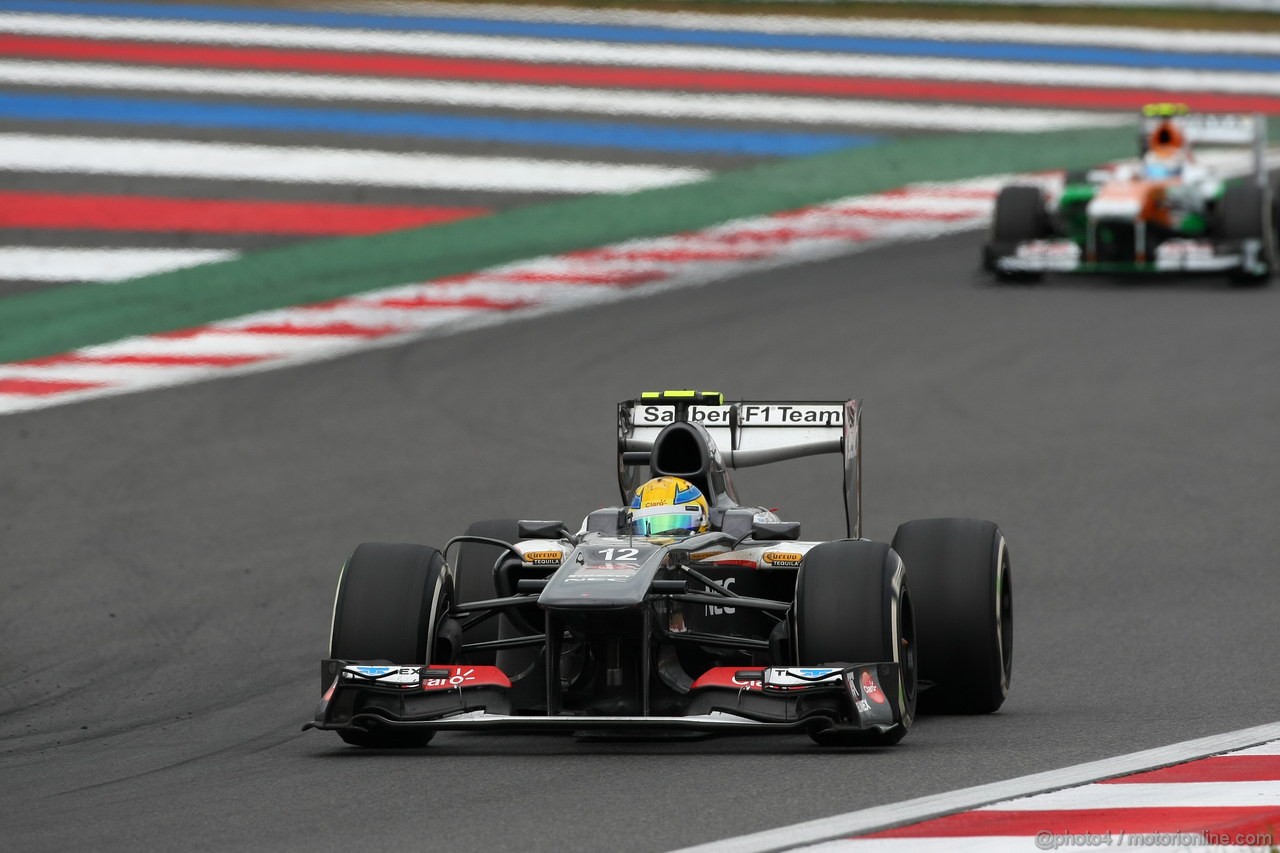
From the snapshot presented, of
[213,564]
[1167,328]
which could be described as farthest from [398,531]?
[1167,328]

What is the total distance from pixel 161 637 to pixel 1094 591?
5.00 meters

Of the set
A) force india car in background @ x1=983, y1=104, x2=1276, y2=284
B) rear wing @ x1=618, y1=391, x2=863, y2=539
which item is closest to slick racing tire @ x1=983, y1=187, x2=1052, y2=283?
force india car in background @ x1=983, y1=104, x2=1276, y2=284

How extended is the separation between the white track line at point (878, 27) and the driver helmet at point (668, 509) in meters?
22.8

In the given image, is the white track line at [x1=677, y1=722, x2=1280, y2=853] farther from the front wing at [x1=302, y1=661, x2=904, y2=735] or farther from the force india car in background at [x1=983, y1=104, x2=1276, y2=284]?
the force india car in background at [x1=983, y1=104, x2=1276, y2=284]

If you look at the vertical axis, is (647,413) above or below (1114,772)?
above

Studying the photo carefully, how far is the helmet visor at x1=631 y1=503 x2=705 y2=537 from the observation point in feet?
29.4

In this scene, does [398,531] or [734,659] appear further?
[398,531]

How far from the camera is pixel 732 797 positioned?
708 cm

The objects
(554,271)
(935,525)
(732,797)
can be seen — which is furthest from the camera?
(554,271)

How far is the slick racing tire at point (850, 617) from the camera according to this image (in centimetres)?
818

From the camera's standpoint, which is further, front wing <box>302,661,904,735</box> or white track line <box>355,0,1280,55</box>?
white track line <box>355,0,1280,55</box>

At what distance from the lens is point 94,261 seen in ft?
67.1

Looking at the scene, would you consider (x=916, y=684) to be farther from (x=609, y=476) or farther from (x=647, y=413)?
(x=609, y=476)

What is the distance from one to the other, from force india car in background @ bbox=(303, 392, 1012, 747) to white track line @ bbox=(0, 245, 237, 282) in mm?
11194
